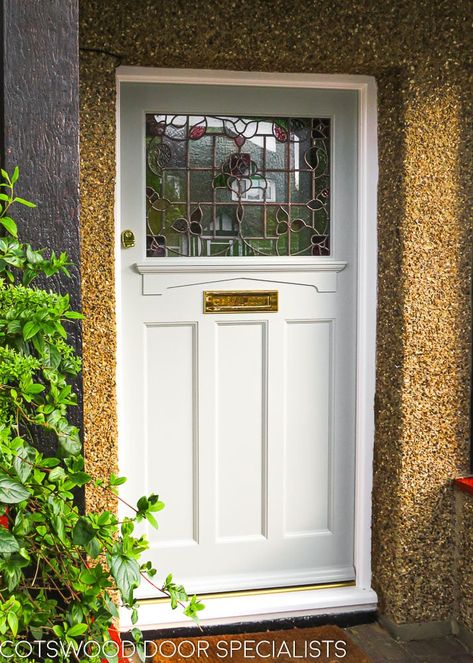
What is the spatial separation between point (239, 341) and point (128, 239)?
60 cm

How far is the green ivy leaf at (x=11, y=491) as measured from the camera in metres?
1.56

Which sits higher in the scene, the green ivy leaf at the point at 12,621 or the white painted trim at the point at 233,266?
the white painted trim at the point at 233,266

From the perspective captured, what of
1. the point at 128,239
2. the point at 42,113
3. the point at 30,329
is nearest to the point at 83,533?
the point at 30,329

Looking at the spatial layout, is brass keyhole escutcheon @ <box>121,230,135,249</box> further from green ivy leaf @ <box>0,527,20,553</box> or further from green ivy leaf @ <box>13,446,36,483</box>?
green ivy leaf @ <box>0,527,20,553</box>

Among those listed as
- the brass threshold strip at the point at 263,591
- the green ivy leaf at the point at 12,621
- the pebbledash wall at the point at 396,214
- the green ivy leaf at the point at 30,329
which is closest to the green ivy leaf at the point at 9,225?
the green ivy leaf at the point at 30,329

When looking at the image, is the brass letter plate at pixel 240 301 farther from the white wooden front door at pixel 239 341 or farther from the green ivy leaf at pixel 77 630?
the green ivy leaf at pixel 77 630

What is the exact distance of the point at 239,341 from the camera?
3.52 metres

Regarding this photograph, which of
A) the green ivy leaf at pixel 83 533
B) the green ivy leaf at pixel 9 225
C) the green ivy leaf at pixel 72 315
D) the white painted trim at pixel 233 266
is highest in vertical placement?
the green ivy leaf at pixel 9 225

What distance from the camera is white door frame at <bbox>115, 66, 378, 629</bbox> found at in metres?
3.35

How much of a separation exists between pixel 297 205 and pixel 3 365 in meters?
2.08

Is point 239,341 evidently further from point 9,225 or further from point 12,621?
point 12,621

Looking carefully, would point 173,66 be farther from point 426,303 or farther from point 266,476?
point 266,476

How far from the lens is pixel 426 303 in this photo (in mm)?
3402

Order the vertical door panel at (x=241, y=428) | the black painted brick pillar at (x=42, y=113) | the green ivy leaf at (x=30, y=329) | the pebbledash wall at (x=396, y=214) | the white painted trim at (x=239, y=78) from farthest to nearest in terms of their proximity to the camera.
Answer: the vertical door panel at (x=241, y=428)
the white painted trim at (x=239, y=78)
the pebbledash wall at (x=396, y=214)
the black painted brick pillar at (x=42, y=113)
the green ivy leaf at (x=30, y=329)
